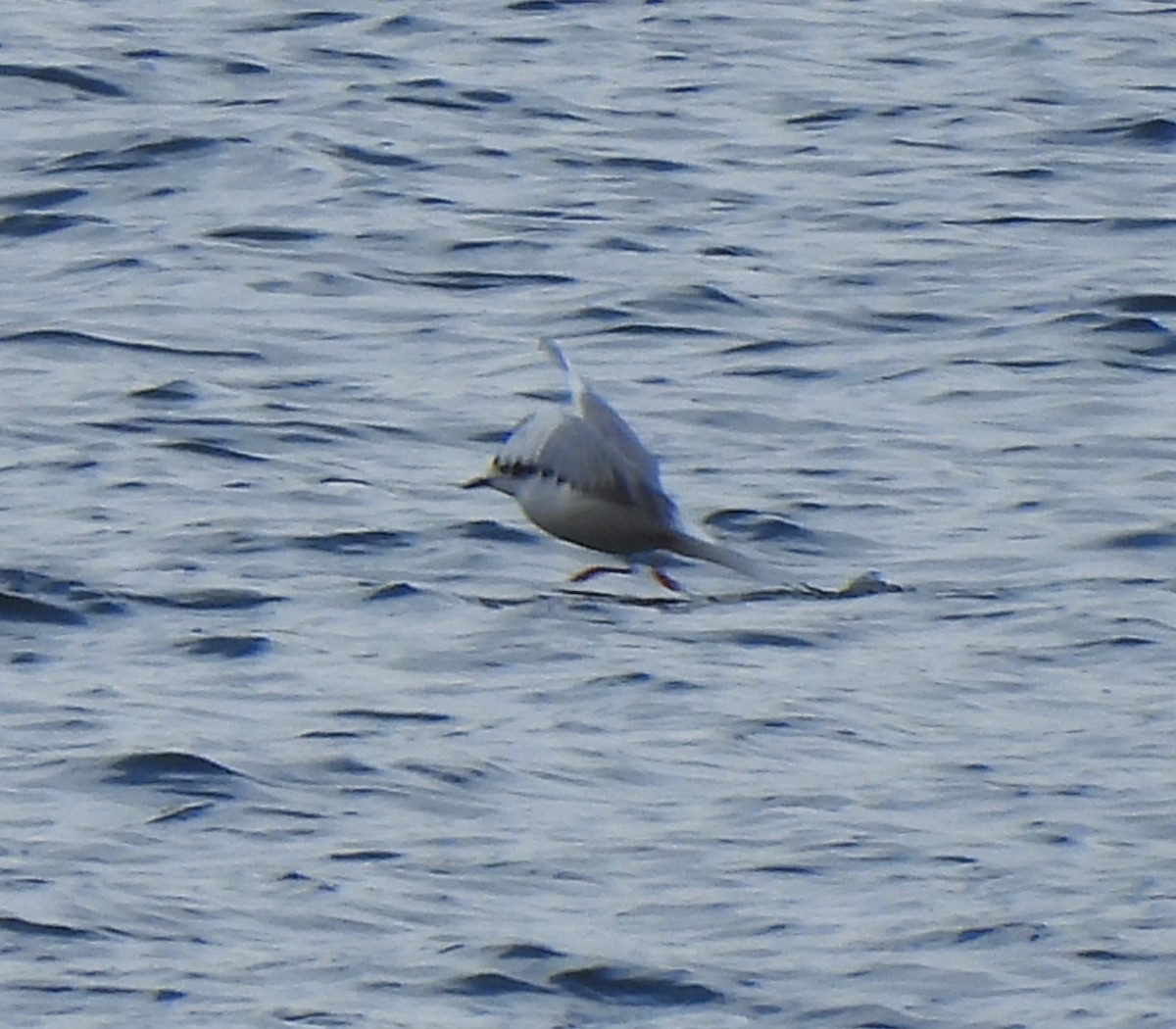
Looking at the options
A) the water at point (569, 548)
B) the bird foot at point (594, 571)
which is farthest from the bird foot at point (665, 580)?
the bird foot at point (594, 571)

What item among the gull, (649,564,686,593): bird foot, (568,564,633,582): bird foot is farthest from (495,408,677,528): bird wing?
(568,564,633,582): bird foot

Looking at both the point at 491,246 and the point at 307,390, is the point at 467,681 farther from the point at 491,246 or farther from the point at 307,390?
the point at 491,246

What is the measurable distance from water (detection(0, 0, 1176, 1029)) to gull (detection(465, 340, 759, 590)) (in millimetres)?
255

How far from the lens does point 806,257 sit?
45.2ft

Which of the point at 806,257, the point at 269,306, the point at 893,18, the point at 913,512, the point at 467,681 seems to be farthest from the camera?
the point at 893,18

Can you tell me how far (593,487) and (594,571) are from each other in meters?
0.99

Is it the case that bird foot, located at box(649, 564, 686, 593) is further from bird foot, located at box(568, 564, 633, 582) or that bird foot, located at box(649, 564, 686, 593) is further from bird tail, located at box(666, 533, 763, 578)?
bird tail, located at box(666, 533, 763, 578)

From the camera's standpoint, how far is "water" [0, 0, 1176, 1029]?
7.29 meters

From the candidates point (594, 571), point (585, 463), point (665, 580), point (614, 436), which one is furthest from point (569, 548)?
point (585, 463)

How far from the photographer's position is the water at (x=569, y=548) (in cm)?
729

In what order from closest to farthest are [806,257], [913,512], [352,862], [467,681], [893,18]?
[352,862] < [467,681] < [913,512] < [806,257] < [893,18]

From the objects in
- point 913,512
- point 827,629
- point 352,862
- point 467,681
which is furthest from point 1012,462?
point 352,862

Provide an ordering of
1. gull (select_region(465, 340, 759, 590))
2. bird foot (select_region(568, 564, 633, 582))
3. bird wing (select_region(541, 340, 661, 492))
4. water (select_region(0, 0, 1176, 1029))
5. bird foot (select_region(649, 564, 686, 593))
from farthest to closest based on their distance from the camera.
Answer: bird foot (select_region(568, 564, 633, 582)) → bird foot (select_region(649, 564, 686, 593)) → bird wing (select_region(541, 340, 661, 492)) → gull (select_region(465, 340, 759, 590)) → water (select_region(0, 0, 1176, 1029))

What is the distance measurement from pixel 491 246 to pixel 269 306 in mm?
1249
